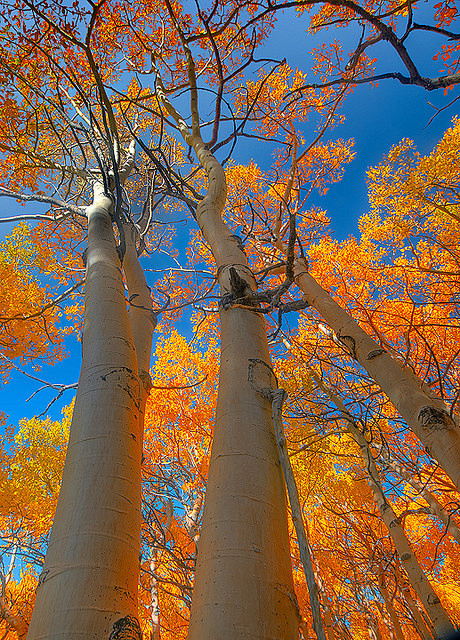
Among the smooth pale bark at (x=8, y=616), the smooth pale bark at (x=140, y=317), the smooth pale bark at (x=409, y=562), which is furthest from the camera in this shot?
the smooth pale bark at (x=8, y=616)

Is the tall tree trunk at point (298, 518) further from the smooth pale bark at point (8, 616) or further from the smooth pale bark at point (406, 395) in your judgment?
the smooth pale bark at point (8, 616)

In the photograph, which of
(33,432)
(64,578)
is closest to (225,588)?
(64,578)

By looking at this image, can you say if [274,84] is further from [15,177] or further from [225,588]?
[225,588]

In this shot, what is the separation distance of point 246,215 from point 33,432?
883 centimetres

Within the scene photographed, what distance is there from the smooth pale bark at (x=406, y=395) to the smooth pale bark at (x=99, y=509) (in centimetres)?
155

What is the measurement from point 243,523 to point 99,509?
0.51 metres

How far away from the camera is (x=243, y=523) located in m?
0.92

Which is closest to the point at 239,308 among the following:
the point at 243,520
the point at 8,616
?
the point at 243,520

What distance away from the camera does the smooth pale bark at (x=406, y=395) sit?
6.07 feet

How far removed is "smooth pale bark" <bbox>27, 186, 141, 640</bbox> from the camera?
→ 0.92 metres

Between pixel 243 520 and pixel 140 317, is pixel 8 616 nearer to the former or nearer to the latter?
pixel 140 317

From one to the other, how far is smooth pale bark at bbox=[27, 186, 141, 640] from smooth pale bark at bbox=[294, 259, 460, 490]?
155 centimetres

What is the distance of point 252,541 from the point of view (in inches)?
34.7

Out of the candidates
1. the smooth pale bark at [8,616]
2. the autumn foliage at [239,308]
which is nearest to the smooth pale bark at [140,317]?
the autumn foliage at [239,308]
